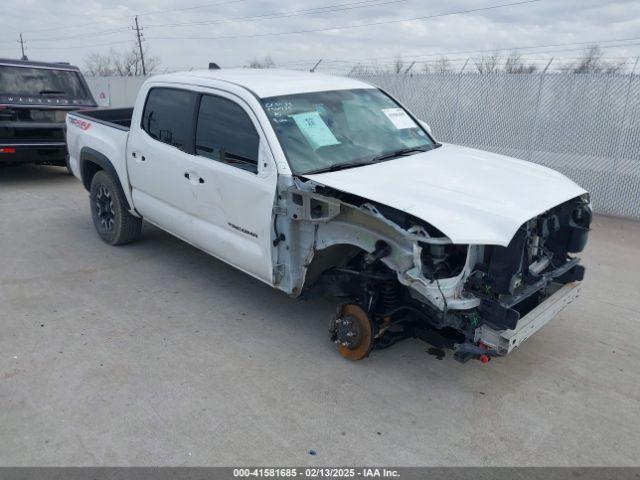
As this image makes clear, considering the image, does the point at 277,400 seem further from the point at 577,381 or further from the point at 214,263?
the point at 214,263

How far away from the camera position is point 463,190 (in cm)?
347

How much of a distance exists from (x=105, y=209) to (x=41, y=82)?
4616 millimetres

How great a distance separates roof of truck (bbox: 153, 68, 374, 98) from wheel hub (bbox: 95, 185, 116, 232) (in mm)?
1542

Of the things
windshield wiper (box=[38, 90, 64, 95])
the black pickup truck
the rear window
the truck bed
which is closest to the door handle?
the truck bed

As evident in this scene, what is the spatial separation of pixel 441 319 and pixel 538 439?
2.86 feet

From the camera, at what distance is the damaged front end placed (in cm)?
319

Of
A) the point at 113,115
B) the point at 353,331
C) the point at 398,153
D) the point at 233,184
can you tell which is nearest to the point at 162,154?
the point at 233,184

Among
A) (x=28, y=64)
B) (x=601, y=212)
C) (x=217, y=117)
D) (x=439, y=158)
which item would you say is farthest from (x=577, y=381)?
(x=28, y=64)

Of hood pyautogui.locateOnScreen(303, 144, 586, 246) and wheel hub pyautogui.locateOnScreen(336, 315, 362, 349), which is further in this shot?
wheel hub pyautogui.locateOnScreen(336, 315, 362, 349)

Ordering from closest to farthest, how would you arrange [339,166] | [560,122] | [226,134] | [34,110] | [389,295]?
[389,295] < [339,166] < [226,134] < [560,122] < [34,110]

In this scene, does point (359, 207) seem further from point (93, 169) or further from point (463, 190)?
point (93, 169)

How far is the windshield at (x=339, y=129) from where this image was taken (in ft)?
13.1

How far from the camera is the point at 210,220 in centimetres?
453

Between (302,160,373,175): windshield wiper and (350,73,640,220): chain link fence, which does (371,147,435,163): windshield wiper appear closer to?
(302,160,373,175): windshield wiper
